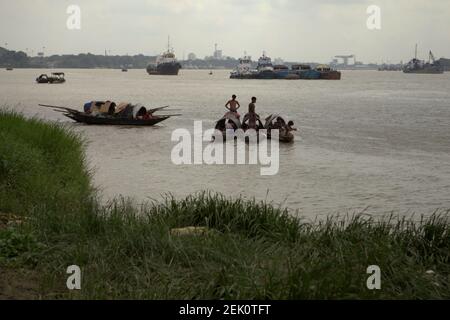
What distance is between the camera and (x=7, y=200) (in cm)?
1171

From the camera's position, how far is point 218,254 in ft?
25.5

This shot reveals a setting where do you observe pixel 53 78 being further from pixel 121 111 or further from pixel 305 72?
pixel 121 111

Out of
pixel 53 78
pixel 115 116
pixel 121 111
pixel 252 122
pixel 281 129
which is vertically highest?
pixel 53 78

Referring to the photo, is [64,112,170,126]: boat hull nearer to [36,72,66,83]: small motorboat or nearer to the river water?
the river water

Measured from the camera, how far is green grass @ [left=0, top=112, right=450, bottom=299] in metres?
6.77

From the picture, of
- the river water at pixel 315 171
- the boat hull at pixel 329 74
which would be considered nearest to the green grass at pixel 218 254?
the river water at pixel 315 171

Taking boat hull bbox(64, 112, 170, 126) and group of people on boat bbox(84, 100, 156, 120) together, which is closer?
boat hull bbox(64, 112, 170, 126)

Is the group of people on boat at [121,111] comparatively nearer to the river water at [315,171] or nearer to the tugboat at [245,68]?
the river water at [315,171]

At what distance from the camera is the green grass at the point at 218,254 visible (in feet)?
22.2

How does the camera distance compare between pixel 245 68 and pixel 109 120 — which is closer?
pixel 109 120

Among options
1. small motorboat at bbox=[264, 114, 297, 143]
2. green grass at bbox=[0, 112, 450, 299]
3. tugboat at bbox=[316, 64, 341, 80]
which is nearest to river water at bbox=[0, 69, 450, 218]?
small motorboat at bbox=[264, 114, 297, 143]

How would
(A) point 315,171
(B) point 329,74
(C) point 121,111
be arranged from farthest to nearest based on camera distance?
(B) point 329,74 → (C) point 121,111 → (A) point 315,171

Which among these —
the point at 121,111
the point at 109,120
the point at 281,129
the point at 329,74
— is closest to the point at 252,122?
the point at 281,129
